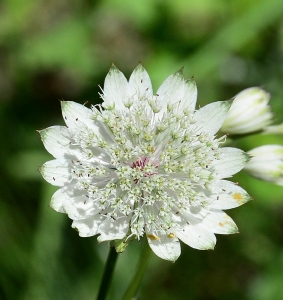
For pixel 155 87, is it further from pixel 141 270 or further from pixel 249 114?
pixel 141 270

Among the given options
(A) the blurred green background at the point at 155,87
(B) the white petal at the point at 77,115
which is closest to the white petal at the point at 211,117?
(B) the white petal at the point at 77,115

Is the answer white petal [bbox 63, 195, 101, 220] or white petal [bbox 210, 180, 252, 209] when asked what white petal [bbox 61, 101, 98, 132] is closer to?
white petal [bbox 63, 195, 101, 220]

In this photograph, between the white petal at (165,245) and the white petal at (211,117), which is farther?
the white petal at (211,117)

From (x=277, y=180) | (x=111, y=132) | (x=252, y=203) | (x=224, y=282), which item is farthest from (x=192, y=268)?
(x=111, y=132)

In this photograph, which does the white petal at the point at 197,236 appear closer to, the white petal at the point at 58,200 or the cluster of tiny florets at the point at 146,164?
the cluster of tiny florets at the point at 146,164

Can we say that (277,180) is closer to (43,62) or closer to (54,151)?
(54,151)

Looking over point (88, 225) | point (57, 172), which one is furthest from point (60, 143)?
point (88, 225)

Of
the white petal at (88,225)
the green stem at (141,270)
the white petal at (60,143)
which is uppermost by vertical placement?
the white petal at (60,143)
